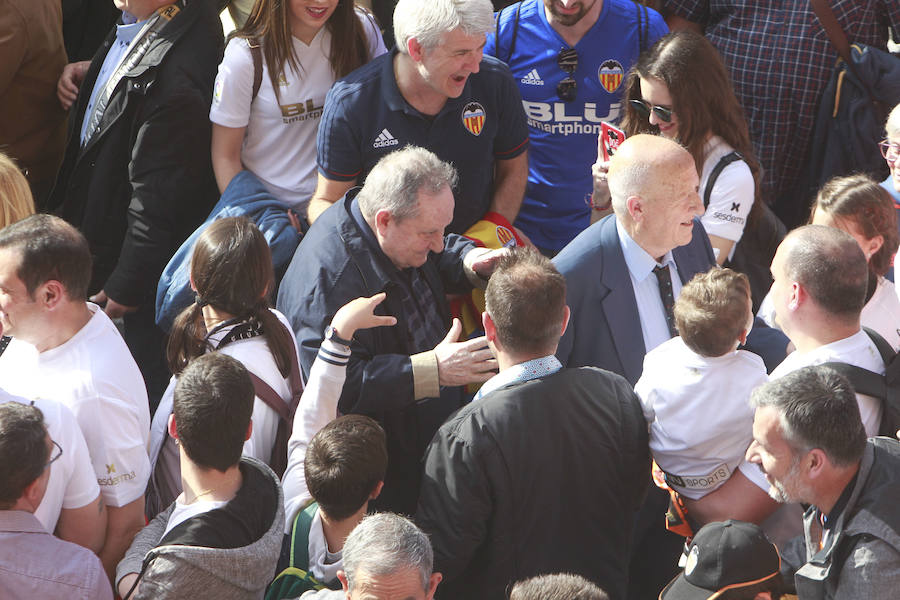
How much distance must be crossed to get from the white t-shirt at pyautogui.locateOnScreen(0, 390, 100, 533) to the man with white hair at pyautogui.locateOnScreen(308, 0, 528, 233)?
5.24 ft

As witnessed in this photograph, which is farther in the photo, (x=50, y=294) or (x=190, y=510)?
(x=50, y=294)

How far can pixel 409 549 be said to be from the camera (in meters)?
2.50

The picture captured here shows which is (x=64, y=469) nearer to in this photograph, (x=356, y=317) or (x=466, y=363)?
(x=356, y=317)

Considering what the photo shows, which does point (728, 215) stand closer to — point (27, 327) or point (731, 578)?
point (731, 578)

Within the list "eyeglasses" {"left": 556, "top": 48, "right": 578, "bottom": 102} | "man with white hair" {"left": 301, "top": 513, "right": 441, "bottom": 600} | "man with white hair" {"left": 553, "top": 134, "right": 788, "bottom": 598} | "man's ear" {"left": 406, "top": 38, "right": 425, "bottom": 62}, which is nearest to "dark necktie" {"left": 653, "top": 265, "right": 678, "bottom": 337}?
"man with white hair" {"left": 553, "top": 134, "right": 788, "bottom": 598}

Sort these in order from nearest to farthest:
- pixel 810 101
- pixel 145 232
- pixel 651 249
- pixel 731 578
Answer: pixel 731 578 < pixel 651 249 < pixel 145 232 < pixel 810 101

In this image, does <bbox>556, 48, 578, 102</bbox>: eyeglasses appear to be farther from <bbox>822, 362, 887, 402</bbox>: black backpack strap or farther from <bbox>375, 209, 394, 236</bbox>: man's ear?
<bbox>822, 362, 887, 402</bbox>: black backpack strap

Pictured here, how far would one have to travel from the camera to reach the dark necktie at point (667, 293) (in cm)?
371

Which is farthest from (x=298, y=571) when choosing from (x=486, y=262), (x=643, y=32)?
(x=643, y=32)

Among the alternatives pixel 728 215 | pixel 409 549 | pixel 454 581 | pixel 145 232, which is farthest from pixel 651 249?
pixel 145 232

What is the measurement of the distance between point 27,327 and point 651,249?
211 centimetres

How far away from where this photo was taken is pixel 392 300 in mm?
3672

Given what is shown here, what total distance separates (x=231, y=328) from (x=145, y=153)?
146 cm

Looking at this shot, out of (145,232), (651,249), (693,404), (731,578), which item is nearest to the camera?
(731,578)
